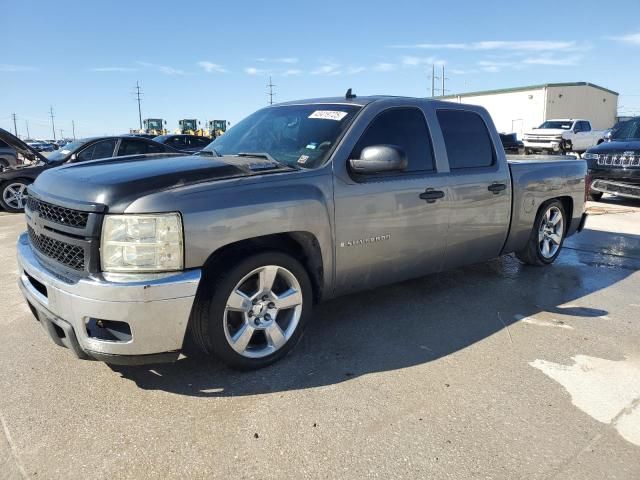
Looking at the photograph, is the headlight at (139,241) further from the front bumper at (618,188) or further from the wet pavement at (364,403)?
the front bumper at (618,188)

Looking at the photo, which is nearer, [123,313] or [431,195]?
[123,313]

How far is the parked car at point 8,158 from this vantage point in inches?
465

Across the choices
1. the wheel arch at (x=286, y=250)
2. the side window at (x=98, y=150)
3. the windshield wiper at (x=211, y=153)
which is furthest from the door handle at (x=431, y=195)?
the side window at (x=98, y=150)

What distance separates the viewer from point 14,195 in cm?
1095

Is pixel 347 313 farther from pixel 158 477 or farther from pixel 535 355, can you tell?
pixel 158 477

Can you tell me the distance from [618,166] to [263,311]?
9754mm

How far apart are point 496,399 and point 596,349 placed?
1239 mm

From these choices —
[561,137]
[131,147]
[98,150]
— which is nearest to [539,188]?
[131,147]

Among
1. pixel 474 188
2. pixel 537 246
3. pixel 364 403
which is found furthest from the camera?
pixel 537 246

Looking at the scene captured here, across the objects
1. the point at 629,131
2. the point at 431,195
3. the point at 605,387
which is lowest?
the point at 605,387

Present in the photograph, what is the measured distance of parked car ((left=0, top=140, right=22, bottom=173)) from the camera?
465 inches

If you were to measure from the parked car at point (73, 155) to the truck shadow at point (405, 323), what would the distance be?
7187mm

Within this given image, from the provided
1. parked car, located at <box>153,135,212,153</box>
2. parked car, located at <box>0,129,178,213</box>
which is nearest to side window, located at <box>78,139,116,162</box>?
parked car, located at <box>0,129,178,213</box>

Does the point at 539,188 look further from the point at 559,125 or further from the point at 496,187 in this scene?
the point at 559,125
